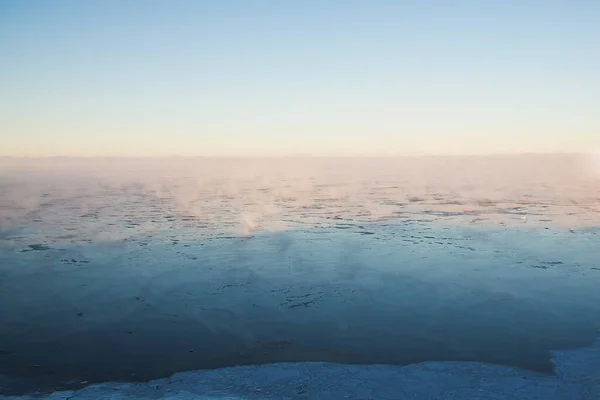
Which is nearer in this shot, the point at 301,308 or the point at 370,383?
the point at 370,383

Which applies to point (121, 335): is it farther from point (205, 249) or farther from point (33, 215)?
point (33, 215)

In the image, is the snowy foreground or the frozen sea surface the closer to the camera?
the snowy foreground

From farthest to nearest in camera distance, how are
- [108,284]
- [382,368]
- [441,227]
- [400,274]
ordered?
[441,227], [400,274], [108,284], [382,368]

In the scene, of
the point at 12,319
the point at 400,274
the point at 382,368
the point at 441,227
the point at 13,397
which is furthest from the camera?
the point at 441,227

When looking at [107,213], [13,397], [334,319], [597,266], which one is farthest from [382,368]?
[107,213]

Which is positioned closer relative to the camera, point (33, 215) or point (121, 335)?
point (121, 335)
